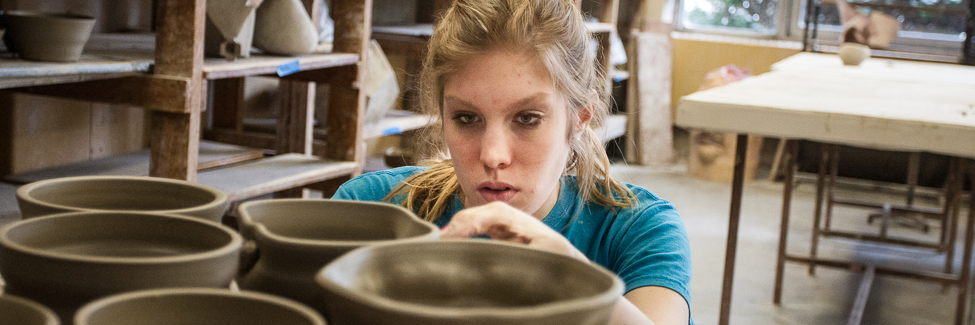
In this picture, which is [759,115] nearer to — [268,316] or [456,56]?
[456,56]

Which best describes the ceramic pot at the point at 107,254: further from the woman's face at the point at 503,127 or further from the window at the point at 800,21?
the window at the point at 800,21

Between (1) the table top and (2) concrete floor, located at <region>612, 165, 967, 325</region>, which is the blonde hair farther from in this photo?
(2) concrete floor, located at <region>612, 165, 967, 325</region>

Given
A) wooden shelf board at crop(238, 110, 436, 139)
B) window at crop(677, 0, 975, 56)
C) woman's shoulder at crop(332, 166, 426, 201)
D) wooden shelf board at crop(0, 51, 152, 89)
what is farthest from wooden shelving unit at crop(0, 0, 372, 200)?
window at crop(677, 0, 975, 56)

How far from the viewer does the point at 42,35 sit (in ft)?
6.12

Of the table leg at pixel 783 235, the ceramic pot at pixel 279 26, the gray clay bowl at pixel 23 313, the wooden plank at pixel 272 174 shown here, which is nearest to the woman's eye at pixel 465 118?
the gray clay bowl at pixel 23 313

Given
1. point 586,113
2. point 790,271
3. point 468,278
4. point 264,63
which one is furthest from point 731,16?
point 468,278

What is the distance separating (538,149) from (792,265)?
3363 mm

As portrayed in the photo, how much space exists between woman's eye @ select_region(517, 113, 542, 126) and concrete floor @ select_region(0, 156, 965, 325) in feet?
5.21

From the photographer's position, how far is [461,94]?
3.88ft

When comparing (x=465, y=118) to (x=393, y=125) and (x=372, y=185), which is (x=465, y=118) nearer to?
(x=372, y=185)

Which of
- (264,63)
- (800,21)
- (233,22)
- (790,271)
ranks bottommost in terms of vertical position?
(790,271)

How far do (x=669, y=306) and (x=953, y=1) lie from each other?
5.81 m

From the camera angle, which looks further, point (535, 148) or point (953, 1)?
point (953, 1)

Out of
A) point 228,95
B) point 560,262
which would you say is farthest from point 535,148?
point 228,95
